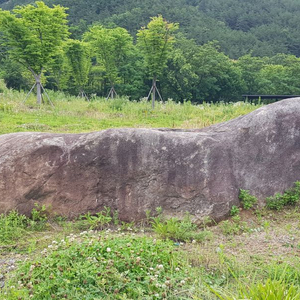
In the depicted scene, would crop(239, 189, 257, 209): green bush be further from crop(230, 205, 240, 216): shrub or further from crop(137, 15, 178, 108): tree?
crop(137, 15, 178, 108): tree

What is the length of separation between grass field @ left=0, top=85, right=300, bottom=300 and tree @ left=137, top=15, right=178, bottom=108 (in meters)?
14.5

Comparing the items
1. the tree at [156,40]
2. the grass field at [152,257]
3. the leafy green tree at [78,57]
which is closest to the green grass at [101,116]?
the tree at [156,40]

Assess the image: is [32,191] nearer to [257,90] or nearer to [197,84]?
[197,84]

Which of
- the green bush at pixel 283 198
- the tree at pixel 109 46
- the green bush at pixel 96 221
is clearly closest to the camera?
the green bush at pixel 96 221

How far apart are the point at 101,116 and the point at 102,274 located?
38.7 feet

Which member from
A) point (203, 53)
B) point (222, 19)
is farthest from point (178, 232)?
point (222, 19)

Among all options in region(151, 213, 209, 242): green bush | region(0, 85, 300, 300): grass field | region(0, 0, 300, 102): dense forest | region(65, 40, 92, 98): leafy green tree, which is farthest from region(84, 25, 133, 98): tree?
region(151, 213, 209, 242): green bush

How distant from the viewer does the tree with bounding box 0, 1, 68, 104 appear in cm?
1809

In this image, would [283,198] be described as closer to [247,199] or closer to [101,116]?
[247,199]

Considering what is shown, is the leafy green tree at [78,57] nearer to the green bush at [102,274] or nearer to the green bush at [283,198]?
the green bush at [283,198]

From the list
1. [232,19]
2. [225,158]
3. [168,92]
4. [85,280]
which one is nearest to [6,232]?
[85,280]

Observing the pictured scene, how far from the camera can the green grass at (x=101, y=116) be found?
11.5 m

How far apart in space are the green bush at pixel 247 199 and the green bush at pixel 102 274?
1990 mm

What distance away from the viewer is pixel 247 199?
17.5 ft
